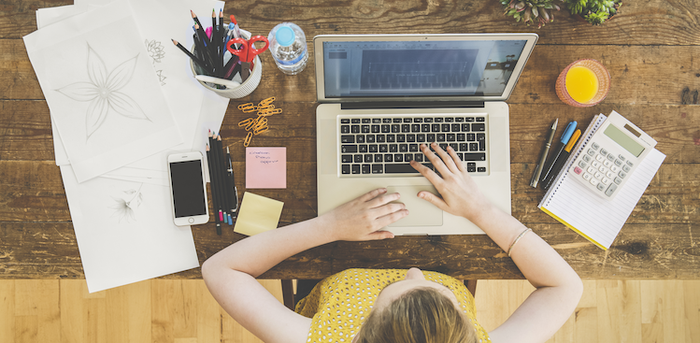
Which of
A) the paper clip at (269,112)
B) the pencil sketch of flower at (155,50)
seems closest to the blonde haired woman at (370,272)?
the paper clip at (269,112)

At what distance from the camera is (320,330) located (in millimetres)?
779

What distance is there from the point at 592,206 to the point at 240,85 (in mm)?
992

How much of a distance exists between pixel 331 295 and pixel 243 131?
502mm

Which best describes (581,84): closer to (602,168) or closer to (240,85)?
(602,168)

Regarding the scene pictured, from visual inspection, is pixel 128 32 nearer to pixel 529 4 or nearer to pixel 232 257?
pixel 232 257

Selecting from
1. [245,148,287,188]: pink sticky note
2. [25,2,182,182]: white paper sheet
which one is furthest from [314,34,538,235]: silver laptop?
[25,2,182,182]: white paper sheet

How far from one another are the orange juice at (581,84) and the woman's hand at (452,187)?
0.38 metres

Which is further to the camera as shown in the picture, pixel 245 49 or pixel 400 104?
pixel 400 104

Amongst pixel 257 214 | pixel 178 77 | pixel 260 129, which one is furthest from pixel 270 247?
pixel 178 77

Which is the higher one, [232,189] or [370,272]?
[232,189]

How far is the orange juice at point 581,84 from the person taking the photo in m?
0.93

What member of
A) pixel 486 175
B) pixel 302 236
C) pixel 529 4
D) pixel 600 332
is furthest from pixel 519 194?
pixel 600 332

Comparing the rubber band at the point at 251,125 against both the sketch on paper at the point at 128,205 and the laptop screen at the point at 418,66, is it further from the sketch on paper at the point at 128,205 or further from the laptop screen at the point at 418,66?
the sketch on paper at the point at 128,205

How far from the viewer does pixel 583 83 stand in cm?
93
